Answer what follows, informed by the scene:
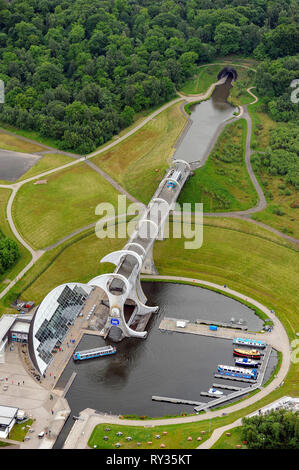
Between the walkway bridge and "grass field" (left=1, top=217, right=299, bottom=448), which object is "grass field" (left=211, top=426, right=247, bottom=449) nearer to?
the walkway bridge

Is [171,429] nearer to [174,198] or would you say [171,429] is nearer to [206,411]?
[206,411]

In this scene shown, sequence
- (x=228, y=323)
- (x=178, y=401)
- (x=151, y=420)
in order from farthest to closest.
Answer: (x=228, y=323) < (x=178, y=401) < (x=151, y=420)

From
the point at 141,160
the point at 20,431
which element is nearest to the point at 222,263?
the point at 141,160

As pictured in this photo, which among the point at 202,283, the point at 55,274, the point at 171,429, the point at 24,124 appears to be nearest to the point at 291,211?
the point at 202,283

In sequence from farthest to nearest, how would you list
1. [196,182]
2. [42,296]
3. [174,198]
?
1. [196,182]
2. [174,198]
3. [42,296]

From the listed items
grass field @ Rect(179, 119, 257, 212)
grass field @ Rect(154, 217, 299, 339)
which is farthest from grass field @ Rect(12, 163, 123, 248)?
grass field @ Rect(154, 217, 299, 339)

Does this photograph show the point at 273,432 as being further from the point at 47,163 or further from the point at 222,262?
the point at 47,163

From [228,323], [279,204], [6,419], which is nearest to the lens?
[6,419]
